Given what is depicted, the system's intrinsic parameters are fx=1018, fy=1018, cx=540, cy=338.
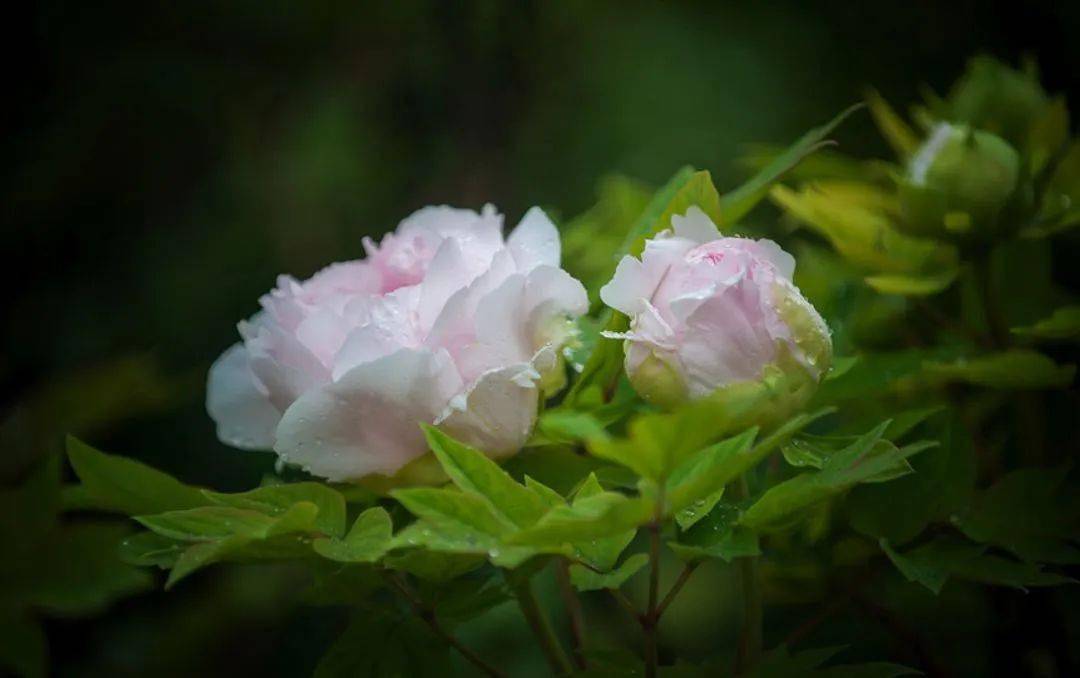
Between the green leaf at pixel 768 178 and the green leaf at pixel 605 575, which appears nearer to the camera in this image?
the green leaf at pixel 605 575

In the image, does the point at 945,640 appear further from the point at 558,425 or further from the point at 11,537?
the point at 11,537

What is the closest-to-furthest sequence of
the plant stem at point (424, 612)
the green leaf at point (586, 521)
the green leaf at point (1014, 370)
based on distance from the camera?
the green leaf at point (586, 521) < the plant stem at point (424, 612) < the green leaf at point (1014, 370)

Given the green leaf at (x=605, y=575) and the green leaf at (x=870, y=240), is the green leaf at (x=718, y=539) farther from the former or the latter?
the green leaf at (x=870, y=240)

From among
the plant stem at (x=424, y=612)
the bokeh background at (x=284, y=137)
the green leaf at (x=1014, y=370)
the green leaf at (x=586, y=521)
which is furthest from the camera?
the bokeh background at (x=284, y=137)

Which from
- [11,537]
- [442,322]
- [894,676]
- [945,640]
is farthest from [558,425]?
[945,640]

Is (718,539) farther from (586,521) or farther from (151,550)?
(151,550)

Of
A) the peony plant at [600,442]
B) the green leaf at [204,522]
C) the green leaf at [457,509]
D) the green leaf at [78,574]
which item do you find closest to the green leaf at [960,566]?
the peony plant at [600,442]
